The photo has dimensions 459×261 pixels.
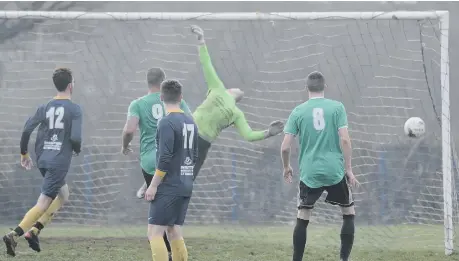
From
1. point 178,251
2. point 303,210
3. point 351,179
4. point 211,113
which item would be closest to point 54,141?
point 211,113

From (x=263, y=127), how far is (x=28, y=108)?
3730mm

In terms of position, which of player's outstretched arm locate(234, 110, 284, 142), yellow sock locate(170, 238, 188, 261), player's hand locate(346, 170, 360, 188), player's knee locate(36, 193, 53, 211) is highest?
player's outstretched arm locate(234, 110, 284, 142)

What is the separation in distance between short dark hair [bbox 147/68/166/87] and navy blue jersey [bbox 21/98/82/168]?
92 cm

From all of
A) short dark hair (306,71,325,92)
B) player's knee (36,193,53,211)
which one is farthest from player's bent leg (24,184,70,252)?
short dark hair (306,71,325,92)

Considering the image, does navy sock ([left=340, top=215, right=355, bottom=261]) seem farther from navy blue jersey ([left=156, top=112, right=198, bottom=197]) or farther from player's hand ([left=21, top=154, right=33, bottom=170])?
player's hand ([left=21, top=154, right=33, bottom=170])

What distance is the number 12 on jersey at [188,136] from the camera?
6629 millimetres

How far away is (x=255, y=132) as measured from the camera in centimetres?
880

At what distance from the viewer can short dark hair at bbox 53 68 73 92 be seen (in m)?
8.56

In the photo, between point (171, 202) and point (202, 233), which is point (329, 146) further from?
point (202, 233)

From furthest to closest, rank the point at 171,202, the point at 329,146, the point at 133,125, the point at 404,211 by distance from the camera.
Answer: the point at 404,211 → the point at 133,125 → the point at 329,146 → the point at 171,202

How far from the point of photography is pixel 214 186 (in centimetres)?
1424

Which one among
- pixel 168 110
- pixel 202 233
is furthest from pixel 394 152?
pixel 168 110

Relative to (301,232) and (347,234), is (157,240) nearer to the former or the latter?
(301,232)

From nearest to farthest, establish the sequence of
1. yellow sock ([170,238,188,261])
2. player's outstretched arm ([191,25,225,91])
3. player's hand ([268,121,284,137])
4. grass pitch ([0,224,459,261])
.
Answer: yellow sock ([170,238,188,261]) → player's hand ([268,121,284,137]) → player's outstretched arm ([191,25,225,91]) → grass pitch ([0,224,459,261])
